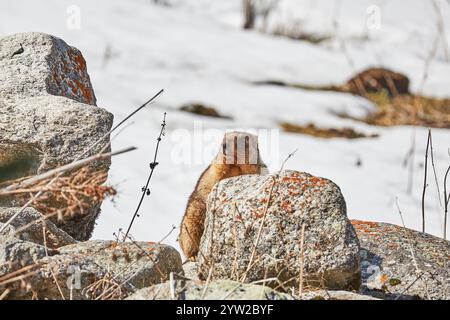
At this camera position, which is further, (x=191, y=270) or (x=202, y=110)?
(x=202, y=110)

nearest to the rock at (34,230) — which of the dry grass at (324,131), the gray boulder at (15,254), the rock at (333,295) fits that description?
the gray boulder at (15,254)

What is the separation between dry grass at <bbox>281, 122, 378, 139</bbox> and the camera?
12.1 meters

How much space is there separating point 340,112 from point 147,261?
9.93 meters

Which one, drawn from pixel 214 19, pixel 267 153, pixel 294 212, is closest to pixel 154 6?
pixel 214 19

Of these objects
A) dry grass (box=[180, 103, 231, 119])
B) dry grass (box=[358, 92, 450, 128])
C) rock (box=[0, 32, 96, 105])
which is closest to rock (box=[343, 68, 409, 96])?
dry grass (box=[358, 92, 450, 128])

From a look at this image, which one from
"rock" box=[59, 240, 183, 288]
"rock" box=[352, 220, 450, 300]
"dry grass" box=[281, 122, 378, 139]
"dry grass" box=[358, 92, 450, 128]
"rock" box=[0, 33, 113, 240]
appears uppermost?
"rock" box=[0, 33, 113, 240]

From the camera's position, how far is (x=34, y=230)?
12.6 feet

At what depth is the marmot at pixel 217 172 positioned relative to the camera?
4.79m

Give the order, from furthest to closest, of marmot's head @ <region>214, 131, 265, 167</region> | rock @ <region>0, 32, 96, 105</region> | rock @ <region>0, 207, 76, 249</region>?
marmot's head @ <region>214, 131, 265, 167</region>
rock @ <region>0, 32, 96, 105</region>
rock @ <region>0, 207, 76, 249</region>

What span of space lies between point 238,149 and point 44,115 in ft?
4.72

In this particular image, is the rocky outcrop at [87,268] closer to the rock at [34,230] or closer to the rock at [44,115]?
the rock at [34,230]

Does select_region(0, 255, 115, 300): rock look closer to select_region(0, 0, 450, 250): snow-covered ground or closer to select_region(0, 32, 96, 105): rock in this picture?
select_region(0, 32, 96, 105): rock

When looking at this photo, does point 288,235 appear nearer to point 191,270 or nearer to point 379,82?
point 191,270

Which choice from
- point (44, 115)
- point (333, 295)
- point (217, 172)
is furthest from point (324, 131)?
point (333, 295)
